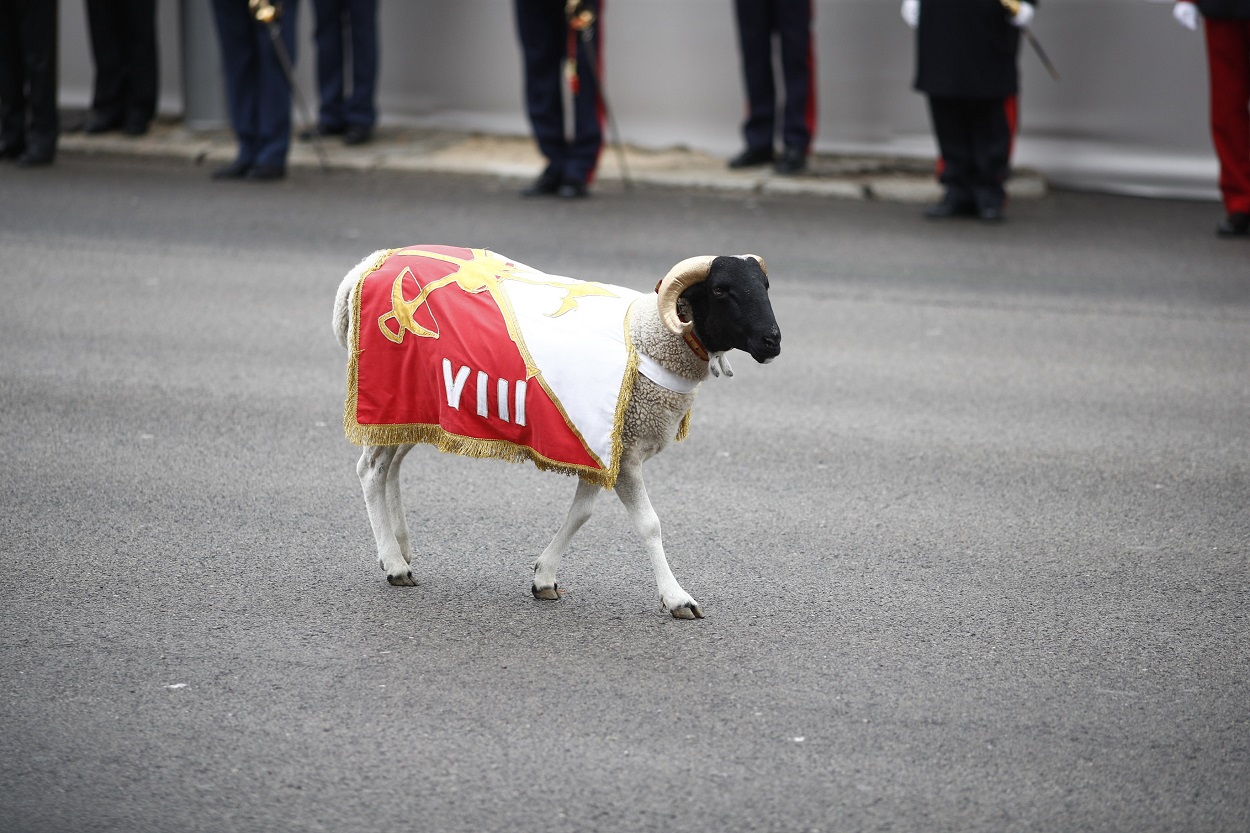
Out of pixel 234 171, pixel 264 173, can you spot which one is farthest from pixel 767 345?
pixel 234 171

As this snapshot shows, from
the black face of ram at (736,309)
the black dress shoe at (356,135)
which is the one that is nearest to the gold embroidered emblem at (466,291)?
the black face of ram at (736,309)

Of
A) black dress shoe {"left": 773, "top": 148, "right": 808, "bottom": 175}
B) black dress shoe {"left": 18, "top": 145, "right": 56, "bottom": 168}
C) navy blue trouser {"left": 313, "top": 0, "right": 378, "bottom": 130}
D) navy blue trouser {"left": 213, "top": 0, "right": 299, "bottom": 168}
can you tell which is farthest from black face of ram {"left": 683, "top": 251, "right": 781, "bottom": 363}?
black dress shoe {"left": 18, "top": 145, "right": 56, "bottom": 168}

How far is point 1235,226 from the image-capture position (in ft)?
34.9

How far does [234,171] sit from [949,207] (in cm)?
602

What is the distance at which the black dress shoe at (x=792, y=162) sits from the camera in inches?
484

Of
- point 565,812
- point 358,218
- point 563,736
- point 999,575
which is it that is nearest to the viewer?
point 565,812

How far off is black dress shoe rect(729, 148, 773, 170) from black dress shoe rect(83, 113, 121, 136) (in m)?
6.04

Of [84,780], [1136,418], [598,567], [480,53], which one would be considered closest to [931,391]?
[1136,418]

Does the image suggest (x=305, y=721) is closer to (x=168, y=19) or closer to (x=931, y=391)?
(x=931, y=391)

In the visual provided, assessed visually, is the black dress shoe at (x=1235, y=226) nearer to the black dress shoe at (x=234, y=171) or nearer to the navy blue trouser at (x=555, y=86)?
the navy blue trouser at (x=555, y=86)

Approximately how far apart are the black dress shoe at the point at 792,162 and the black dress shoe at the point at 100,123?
6.50 metres

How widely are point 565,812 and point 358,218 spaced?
793 centimetres

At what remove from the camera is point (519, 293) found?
446cm

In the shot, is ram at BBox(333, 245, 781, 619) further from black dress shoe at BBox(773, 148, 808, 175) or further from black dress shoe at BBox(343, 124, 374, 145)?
black dress shoe at BBox(343, 124, 374, 145)
